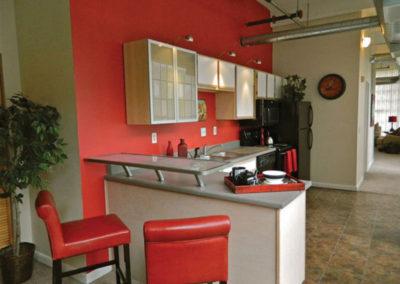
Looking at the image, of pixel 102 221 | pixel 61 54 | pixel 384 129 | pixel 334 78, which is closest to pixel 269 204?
pixel 102 221

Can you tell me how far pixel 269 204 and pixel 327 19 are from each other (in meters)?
4.84

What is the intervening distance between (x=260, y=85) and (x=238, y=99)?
72 cm

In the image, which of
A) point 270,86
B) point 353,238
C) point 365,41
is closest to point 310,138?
point 270,86

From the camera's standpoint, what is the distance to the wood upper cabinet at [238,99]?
13.6ft

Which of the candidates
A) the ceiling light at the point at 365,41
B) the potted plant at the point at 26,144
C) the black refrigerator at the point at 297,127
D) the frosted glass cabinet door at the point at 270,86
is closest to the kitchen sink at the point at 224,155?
the frosted glass cabinet door at the point at 270,86

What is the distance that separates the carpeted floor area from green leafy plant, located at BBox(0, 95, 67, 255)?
5.38 metres

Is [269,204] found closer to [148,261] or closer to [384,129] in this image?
[148,261]

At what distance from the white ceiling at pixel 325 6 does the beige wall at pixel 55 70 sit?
3821mm

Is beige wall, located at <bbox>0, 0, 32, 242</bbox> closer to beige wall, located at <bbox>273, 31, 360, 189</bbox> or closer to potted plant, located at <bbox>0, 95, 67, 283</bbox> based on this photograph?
potted plant, located at <bbox>0, 95, 67, 283</bbox>

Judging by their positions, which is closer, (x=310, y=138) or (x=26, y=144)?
(x=26, y=144)

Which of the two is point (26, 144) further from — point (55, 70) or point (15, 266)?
point (15, 266)

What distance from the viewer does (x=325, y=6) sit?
5293mm

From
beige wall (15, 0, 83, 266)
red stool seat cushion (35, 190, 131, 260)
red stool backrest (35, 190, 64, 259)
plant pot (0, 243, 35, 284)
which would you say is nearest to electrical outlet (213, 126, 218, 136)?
beige wall (15, 0, 83, 266)

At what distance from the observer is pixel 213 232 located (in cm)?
155
